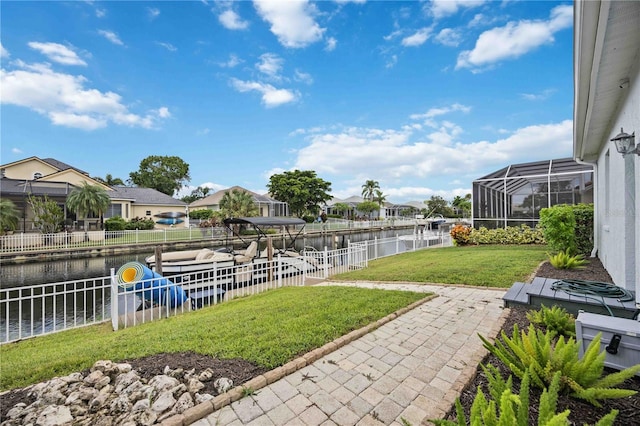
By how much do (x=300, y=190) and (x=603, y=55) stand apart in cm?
2928

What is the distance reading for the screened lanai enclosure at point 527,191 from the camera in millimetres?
11406

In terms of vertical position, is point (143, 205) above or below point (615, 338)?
above

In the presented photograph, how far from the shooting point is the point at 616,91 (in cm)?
350

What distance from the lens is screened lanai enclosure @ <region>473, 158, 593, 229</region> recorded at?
11.4 meters

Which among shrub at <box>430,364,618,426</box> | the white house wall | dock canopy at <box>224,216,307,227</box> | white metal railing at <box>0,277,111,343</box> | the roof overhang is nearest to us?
shrub at <box>430,364,618,426</box>

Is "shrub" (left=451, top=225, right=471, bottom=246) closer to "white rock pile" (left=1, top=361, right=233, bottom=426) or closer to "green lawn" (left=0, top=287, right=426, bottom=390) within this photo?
"green lawn" (left=0, top=287, right=426, bottom=390)

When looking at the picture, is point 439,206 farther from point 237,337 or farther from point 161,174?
point 237,337

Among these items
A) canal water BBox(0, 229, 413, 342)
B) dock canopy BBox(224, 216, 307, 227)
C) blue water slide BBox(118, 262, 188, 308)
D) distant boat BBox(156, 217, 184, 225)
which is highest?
dock canopy BBox(224, 216, 307, 227)

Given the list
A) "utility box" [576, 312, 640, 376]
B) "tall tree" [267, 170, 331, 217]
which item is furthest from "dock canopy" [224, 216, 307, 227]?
"tall tree" [267, 170, 331, 217]

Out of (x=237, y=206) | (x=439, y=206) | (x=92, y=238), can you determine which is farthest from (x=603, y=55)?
(x=439, y=206)

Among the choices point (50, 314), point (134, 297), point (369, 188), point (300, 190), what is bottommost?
point (50, 314)

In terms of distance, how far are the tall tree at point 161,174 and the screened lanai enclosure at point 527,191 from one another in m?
46.8

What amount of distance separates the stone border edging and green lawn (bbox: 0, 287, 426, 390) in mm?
94

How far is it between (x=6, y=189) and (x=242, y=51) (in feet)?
63.0
